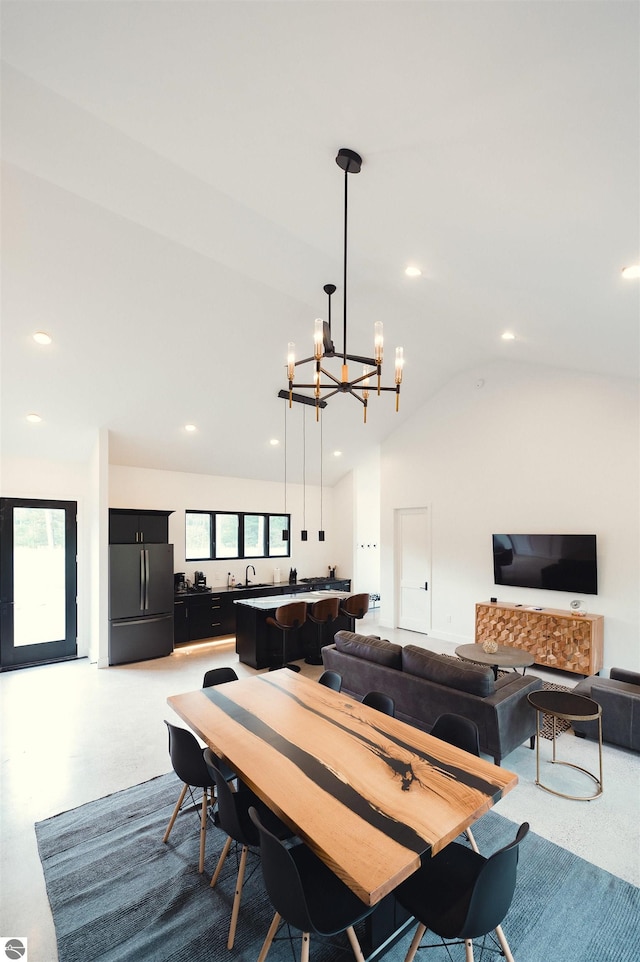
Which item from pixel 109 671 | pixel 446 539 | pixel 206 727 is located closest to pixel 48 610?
pixel 109 671

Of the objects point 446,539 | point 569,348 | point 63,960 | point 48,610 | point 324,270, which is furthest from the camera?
point 446,539

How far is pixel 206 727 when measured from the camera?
2.47 meters

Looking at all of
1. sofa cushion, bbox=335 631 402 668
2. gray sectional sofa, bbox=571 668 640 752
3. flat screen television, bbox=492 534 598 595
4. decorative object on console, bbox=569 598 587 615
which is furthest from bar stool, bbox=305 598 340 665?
decorative object on console, bbox=569 598 587 615

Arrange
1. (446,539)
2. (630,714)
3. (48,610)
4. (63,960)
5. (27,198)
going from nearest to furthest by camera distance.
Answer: (63,960) → (27,198) → (630,714) → (48,610) → (446,539)

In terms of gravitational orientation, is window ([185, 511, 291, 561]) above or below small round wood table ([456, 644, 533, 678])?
above

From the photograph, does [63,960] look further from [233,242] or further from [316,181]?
[233,242]

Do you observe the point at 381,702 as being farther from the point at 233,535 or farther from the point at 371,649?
the point at 233,535

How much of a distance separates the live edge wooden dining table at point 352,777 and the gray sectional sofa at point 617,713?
7.12 feet

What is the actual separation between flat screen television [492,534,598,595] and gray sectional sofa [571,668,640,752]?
1.81 metres

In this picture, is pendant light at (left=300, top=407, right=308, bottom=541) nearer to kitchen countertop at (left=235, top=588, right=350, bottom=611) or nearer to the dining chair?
kitchen countertop at (left=235, top=588, right=350, bottom=611)

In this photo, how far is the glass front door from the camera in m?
5.83

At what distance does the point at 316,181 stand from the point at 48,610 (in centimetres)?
624

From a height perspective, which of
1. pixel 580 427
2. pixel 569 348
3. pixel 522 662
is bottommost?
pixel 522 662

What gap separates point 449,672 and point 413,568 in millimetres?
4217
